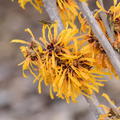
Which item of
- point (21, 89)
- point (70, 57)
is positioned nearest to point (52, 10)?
point (70, 57)

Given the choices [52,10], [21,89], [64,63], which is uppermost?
[21,89]

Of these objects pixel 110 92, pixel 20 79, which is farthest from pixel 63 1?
pixel 20 79

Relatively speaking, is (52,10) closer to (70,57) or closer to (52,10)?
(52,10)

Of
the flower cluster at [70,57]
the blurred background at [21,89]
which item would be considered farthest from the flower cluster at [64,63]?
the blurred background at [21,89]

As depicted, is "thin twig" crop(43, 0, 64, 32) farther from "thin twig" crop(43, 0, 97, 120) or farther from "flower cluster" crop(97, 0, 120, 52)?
"flower cluster" crop(97, 0, 120, 52)

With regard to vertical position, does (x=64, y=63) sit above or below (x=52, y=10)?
below

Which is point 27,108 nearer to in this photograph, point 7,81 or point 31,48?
point 7,81
